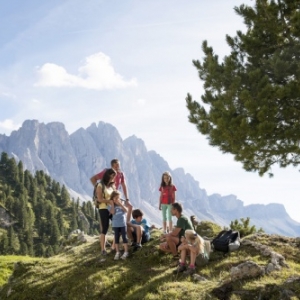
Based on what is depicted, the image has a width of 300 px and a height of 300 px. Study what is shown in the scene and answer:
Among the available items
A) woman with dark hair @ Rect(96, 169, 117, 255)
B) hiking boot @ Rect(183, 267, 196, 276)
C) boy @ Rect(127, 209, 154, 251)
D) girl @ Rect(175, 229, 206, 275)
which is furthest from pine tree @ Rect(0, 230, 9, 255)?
hiking boot @ Rect(183, 267, 196, 276)

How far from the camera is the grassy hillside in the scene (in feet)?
32.9

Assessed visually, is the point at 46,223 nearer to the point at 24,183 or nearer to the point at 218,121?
the point at 24,183

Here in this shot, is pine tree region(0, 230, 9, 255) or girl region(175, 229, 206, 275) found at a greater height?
girl region(175, 229, 206, 275)

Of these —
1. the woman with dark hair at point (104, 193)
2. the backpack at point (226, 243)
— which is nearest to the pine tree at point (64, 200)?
the woman with dark hair at point (104, 193)

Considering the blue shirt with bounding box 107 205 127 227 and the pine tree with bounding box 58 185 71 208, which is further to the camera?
the pine tree with bounding box 58 185 71 208

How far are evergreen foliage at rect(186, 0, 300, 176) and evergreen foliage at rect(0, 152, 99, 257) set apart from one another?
11224 cm

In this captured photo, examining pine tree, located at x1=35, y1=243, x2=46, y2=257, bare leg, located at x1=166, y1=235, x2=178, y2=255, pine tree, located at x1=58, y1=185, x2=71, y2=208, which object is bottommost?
pine tree, located at x1=35, y1=243, x2=46, y2=257

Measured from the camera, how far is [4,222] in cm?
14025

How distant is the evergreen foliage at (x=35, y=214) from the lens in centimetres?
12469

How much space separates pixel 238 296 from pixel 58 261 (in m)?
9.53

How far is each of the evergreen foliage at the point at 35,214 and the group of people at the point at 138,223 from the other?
10659 centimetres

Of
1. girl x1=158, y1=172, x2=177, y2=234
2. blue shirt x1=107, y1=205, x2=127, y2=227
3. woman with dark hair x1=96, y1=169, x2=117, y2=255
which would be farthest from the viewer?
girl x1=158, y1=172, x2=177, y2=234

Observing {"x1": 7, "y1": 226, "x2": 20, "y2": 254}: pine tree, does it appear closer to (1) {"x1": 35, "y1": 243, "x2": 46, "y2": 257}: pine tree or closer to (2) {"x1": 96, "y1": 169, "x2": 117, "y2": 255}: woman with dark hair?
(1) {"x1": 35, "y1": 243, "x2": 46, "y2": 257}: pine tree

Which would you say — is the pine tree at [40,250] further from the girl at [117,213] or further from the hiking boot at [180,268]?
the hiking boot at [180,268]
